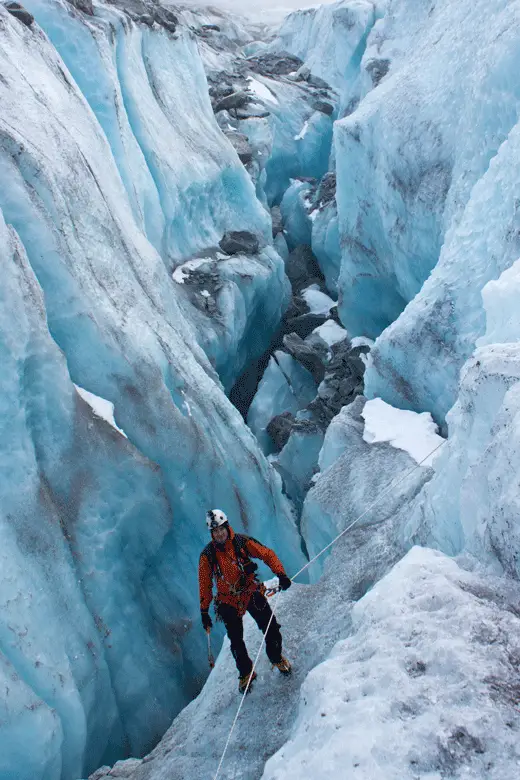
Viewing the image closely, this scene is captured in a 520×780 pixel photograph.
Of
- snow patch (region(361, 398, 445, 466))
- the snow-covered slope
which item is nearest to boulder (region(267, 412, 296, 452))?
snow patch (region(361, 398, 445, 466))

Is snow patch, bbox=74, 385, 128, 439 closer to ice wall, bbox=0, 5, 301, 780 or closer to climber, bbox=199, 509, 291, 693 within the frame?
ice wall, bbox=0, 5, 301, 780

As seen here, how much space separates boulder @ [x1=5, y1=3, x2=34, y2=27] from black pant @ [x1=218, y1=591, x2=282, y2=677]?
699 centimetres

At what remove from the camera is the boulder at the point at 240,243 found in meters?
12.2

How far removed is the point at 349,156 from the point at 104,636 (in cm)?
916

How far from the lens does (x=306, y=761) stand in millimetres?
2295

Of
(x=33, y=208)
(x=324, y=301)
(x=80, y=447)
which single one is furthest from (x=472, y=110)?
(x=324, y=301)

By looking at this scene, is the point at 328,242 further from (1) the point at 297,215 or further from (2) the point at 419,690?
(2) the point at 419,690

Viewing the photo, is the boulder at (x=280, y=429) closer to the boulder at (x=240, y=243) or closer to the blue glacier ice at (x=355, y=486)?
the boulder at (x=240, y=243)

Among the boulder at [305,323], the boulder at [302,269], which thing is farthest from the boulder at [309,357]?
the boulder at [302,269]

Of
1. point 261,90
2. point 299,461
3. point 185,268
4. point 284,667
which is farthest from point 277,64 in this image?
point 284,667

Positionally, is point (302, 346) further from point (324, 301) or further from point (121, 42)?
point (121, 42)

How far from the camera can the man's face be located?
3400 mm

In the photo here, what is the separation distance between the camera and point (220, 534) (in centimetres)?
341

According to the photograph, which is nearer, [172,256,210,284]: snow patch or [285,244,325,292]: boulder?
[172,256,210,284]: snow patch
